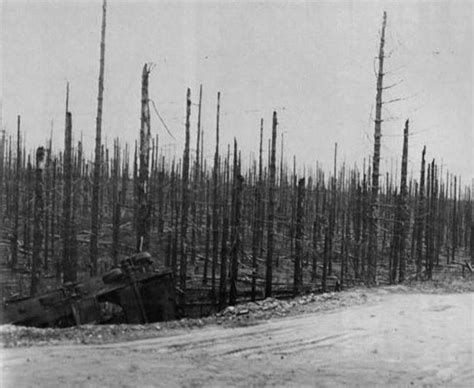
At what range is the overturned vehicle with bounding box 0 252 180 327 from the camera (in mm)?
8859

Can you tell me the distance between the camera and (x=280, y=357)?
246 inches

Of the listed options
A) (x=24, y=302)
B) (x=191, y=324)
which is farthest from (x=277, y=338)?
(x=24, y=302)

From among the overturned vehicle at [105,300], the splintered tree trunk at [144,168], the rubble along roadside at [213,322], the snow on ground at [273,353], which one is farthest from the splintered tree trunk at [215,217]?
the snow on ground at [273,353]

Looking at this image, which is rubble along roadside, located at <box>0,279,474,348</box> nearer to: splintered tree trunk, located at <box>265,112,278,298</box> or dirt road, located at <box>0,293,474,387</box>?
dirt road, located at <box>0,293,474,387</box>

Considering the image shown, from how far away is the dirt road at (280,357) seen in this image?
209 inches

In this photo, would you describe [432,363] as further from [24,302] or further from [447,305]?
[24,302]

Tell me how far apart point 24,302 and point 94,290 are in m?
1.14

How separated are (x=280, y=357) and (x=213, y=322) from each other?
1.89 m

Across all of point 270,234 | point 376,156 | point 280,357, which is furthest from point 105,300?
point 376,156

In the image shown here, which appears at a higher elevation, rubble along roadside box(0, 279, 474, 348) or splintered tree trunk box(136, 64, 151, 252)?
splintered tree trunk box(136, 64, 151, 252)

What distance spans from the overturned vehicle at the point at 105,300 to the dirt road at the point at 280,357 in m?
2.48

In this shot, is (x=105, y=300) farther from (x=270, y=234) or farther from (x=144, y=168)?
(x=270, y=234)

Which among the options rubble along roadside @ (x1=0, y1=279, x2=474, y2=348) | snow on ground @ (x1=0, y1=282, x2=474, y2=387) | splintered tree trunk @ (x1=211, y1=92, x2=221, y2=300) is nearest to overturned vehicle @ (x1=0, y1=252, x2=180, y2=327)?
rubble along roadside @ (x1=0, y1=279, x2=474, y2=348)

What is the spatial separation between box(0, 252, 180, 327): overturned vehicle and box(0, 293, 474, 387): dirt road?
248cm
